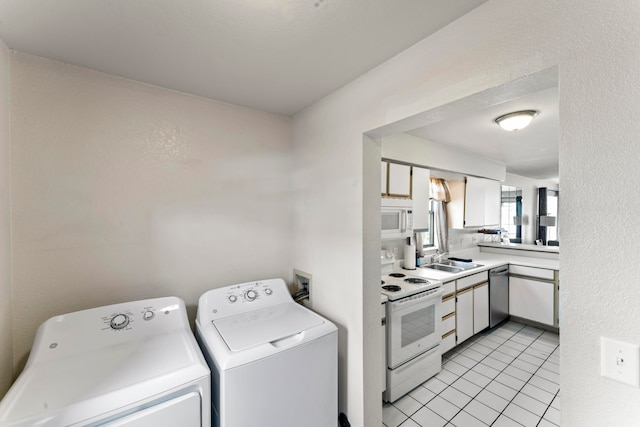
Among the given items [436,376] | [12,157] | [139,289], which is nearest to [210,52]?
[12,157]

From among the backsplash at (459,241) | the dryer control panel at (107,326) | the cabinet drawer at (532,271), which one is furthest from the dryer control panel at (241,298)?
the cabinet drawer at (532,271)

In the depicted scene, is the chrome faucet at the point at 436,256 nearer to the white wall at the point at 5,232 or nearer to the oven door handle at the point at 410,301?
the oven door handle at the point at 410,301

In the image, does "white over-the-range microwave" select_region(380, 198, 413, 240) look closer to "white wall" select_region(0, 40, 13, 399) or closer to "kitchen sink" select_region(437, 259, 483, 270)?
"kitchen sink" select_region(437, 259, 483, 270)

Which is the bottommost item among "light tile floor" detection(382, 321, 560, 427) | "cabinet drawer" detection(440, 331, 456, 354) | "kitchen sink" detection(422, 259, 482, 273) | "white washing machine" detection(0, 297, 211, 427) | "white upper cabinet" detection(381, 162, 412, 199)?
"light tile floor" detection(382, 321, 560, 427)

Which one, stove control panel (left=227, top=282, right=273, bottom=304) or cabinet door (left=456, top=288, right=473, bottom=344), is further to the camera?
cabinet door (left=456, top=288, right=473, bottom=344)

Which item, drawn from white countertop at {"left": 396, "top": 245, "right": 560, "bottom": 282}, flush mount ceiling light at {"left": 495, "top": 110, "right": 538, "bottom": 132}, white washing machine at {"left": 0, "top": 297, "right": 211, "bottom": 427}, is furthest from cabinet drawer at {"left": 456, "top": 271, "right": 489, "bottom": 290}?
white washing machine at {"left": 0, "top": 297, "right": 211, "bottom": 427}

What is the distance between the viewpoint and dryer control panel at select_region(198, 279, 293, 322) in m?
1.61

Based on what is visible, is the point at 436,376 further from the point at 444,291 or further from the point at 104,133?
the point at 104,133

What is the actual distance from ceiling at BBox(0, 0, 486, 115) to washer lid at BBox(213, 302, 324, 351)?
1.42m

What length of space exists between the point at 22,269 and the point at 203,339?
37.0 inches

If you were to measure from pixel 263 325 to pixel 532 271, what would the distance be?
353 cm

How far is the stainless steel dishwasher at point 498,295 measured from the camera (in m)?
3.23

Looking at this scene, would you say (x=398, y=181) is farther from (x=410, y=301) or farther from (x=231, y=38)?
(x=231, y=38)

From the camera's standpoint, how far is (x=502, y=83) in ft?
3.00
